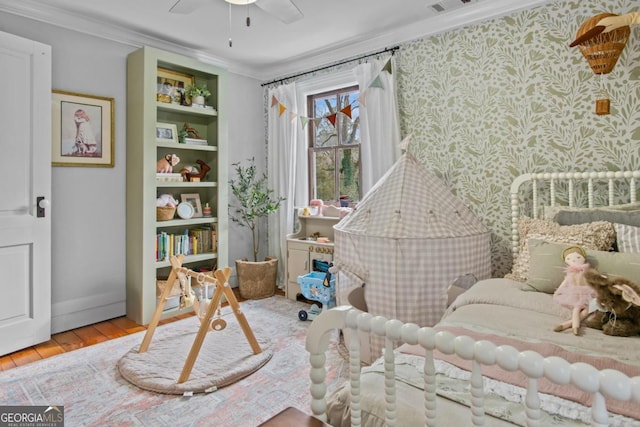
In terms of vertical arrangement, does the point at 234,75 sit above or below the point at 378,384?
above

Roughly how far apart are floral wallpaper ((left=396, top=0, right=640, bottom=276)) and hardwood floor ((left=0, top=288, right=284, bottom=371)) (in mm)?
2783

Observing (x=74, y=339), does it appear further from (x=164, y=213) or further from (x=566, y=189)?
(x=566, y=189)

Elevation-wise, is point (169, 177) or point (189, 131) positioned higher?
point (189, 131)

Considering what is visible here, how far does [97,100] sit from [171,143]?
68cm

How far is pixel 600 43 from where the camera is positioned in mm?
2213

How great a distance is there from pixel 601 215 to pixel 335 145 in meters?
2.56

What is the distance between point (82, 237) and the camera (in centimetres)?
322

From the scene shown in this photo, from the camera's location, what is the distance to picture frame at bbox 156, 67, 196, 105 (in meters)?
3.56

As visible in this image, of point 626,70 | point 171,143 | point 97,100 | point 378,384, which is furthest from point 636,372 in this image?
point 97,100

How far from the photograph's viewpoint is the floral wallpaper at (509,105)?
2436mm

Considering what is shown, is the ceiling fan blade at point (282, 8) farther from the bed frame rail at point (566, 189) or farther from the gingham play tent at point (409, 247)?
Result: the bed frame rail at point (566, 189)

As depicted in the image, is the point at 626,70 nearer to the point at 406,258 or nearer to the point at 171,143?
the point at 406,258

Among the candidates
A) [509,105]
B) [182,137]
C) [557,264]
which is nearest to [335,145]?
[182,137]

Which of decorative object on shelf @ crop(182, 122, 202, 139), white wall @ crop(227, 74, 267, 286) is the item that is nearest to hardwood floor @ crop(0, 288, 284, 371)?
white wall @ crop(227, 74, 267, 286)
